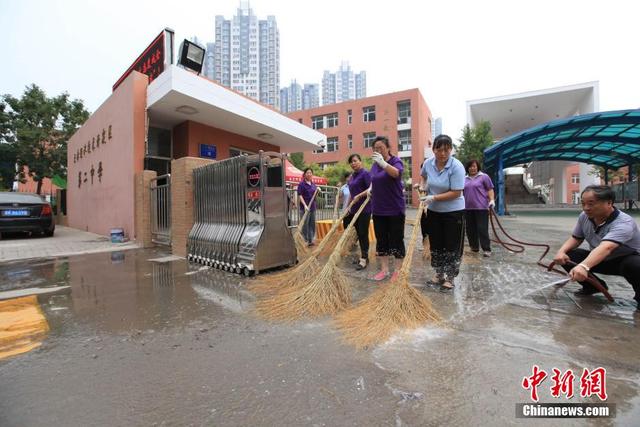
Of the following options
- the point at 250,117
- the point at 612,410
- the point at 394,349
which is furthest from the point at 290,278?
the point at 250,117

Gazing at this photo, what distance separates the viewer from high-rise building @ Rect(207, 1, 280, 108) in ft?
186

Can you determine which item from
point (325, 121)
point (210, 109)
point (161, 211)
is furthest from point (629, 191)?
point (325, 121)

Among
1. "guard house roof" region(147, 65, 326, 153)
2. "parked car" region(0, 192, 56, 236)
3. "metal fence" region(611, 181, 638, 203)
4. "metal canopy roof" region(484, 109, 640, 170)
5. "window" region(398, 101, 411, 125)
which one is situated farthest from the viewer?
"window" region(398, 101, 411, 125)

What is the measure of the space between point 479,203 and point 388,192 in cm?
239

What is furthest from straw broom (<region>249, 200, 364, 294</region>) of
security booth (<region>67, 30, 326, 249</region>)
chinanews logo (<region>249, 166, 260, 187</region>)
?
chinanews logo (<region>249, 166, 260, 187</region>)

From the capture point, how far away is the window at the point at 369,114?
3444cm

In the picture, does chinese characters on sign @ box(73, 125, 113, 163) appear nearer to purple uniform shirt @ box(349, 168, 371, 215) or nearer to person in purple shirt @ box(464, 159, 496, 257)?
purple uniform shirt @ box(349, 168, 371, 215)

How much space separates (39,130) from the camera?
2019 centimetres

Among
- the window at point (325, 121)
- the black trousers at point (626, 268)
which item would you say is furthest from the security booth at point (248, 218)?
the window at point (325, 121)

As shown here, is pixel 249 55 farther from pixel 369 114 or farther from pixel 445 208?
pixel 445 208

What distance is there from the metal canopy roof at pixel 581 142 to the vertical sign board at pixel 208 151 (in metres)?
12.9

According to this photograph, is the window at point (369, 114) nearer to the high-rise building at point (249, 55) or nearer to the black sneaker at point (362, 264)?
the high-rise building at point (249, 55)

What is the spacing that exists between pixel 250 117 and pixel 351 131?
2741cm

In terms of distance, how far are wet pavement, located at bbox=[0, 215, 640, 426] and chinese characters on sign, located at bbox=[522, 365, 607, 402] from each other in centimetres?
3
